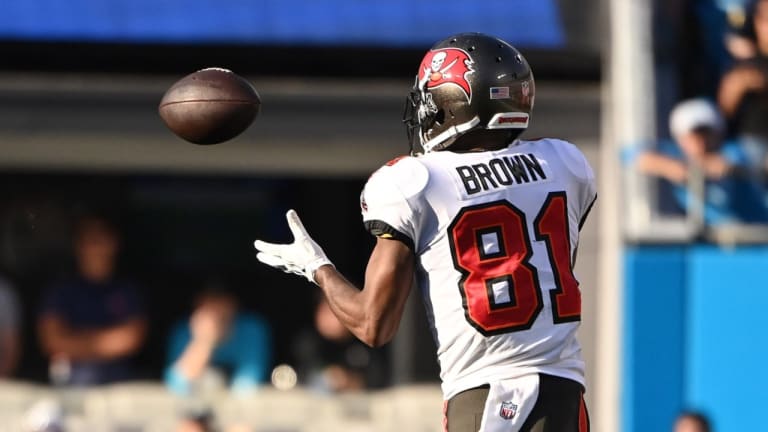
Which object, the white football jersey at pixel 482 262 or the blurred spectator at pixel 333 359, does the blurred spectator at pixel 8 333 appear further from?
the white football jersey at pixel 482 262

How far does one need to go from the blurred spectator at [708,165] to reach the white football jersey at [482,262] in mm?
4449

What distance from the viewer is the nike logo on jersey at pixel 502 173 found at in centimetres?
348

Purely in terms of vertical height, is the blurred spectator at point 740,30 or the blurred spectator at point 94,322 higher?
the blurred spectator at point 740,30

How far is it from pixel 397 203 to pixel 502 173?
1.03 ft

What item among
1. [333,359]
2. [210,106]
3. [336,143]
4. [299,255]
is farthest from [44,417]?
[299,255]

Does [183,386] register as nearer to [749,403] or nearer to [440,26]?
[440,26]

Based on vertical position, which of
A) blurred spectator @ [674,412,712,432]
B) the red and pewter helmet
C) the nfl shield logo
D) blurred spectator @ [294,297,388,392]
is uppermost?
the red and pewter helmet

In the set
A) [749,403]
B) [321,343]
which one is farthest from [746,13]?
[321,343]

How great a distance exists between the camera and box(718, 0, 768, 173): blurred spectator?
7.93 m

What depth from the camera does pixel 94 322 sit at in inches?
330

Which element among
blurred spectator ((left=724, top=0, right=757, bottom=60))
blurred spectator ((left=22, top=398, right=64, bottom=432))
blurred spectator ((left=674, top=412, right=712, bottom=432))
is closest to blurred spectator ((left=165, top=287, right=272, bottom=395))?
blurred spectator ((left=22, top=398, right=64, bottom=432))

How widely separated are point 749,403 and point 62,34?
4.82m

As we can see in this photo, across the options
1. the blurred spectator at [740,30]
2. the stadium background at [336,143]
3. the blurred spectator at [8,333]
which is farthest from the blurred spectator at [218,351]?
the blurred spectator at [740,30]

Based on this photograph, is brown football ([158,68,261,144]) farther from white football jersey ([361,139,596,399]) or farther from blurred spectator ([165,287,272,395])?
blurred spectator ([165,287,272,395])
